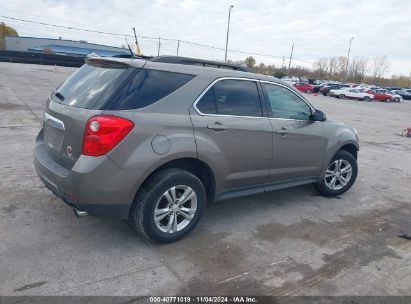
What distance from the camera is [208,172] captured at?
3.84 metres

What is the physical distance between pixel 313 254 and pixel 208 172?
4.55 feet

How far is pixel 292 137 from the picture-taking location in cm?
454

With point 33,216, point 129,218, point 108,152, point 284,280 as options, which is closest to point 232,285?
point 284,280

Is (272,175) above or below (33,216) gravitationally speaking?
above

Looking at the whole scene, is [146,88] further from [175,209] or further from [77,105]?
[175,209]

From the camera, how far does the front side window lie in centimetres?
441

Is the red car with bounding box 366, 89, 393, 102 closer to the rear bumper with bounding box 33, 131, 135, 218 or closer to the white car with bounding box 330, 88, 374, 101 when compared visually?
the white car with bounding box 330, 88, 374, 101

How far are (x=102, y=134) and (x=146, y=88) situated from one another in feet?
2.06

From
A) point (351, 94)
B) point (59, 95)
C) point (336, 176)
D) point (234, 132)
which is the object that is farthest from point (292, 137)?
point (351, 94)

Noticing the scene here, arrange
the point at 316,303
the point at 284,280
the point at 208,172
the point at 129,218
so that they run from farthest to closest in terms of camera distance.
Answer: the point at 208,172, the point at 129,218, the point at 284,280, the point at 316,303

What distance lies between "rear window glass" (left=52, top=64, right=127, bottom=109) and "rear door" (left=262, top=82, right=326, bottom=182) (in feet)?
6.23

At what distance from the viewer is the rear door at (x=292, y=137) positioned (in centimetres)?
439

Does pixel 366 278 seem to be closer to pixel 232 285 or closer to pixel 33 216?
pixel 232 285

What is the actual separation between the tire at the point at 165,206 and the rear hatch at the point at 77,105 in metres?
0.73
